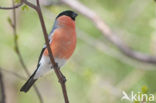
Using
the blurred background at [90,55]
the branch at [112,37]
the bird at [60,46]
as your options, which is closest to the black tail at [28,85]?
the bird at [60,46]

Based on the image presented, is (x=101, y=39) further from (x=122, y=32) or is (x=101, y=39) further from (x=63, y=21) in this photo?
(x=63, y=21)

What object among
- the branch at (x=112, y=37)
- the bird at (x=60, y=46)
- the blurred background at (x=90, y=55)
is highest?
the bird at (x=60, y=46)

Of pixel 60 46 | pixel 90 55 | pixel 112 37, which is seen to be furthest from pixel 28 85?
pixel 90 55

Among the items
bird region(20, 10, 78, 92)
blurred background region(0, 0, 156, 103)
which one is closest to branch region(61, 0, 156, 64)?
blurred background region(0, 0, 156, 103)

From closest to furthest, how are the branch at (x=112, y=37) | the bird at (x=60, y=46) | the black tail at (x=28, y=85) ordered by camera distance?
the bird at (x=60, y=46)
the black tail at (x=28, y=85)
the branch at (x=112, y=37)

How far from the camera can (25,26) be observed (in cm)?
566

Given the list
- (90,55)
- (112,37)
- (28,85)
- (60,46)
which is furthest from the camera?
(90,55)

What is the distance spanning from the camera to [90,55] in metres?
5.57

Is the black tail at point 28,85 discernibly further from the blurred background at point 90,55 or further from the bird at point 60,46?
the blurred background at point 90,55

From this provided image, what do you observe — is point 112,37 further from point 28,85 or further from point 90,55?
point 90,55

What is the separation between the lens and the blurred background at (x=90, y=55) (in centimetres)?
516

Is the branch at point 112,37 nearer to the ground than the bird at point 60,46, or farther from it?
nearer to the ground

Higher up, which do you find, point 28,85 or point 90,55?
point 28,85

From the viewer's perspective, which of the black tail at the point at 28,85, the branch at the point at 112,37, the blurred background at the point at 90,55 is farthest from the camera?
the blurred background at the point at 90,55
